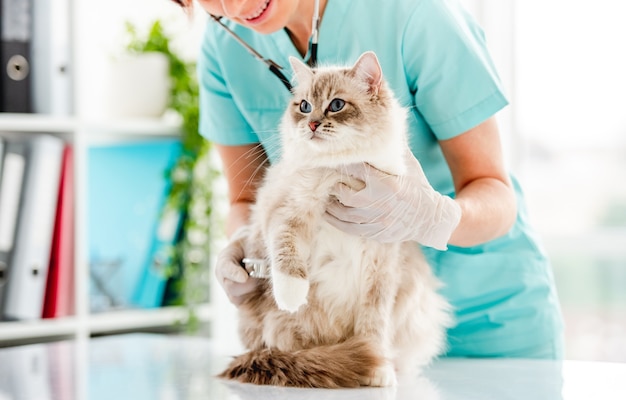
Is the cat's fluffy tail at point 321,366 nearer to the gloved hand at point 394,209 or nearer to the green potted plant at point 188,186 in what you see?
the gloved hand at point 394,209

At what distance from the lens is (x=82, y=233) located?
2420 mm

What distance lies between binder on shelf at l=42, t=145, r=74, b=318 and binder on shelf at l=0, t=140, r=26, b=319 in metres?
0.14

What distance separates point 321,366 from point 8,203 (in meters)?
1.47

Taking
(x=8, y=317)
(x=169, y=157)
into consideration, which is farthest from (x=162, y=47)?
(x=8, y=317)

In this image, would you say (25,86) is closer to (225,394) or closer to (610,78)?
(225,394)

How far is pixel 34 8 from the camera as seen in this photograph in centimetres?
236

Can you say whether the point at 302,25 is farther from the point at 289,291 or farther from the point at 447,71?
the point at 289,291

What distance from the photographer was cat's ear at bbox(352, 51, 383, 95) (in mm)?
1221

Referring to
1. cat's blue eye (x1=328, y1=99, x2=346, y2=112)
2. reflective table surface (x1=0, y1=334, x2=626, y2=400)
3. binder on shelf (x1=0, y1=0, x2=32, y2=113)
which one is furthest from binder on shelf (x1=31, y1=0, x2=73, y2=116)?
cat's blue eye (x1=328, y1=99, x2=346, y2=112)

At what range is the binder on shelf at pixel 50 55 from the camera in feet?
7.79

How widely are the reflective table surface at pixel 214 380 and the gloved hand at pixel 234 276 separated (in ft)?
0.51

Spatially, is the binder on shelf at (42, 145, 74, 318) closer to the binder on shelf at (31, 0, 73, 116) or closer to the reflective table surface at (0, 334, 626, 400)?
the binder on shelf at (31, 0, 73, 116)

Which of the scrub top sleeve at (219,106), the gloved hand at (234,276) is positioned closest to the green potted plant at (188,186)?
the scrub top sleeve at (219,106)

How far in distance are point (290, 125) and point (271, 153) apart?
0.55 feet
